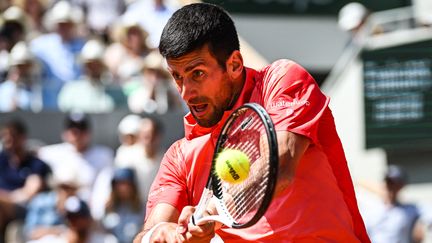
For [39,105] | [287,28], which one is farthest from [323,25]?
[39,105]

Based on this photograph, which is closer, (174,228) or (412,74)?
(174,228)

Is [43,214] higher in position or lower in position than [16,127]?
lower

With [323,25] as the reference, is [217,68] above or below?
above

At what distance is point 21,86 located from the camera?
12.1 metres

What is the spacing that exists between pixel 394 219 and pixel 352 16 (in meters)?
3.87

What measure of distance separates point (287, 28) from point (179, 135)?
220 inches

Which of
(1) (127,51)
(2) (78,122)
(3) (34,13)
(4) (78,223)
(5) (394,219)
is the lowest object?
(5) (394,219)

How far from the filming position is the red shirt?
456cm

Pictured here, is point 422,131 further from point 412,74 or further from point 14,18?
point 14,18

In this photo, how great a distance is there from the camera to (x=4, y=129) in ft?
35.9

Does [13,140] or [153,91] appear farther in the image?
[153,91]

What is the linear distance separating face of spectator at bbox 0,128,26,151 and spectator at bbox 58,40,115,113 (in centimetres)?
132

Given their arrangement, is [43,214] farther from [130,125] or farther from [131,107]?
[131,107]

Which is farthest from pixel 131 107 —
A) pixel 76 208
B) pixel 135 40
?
pixel 76 208
